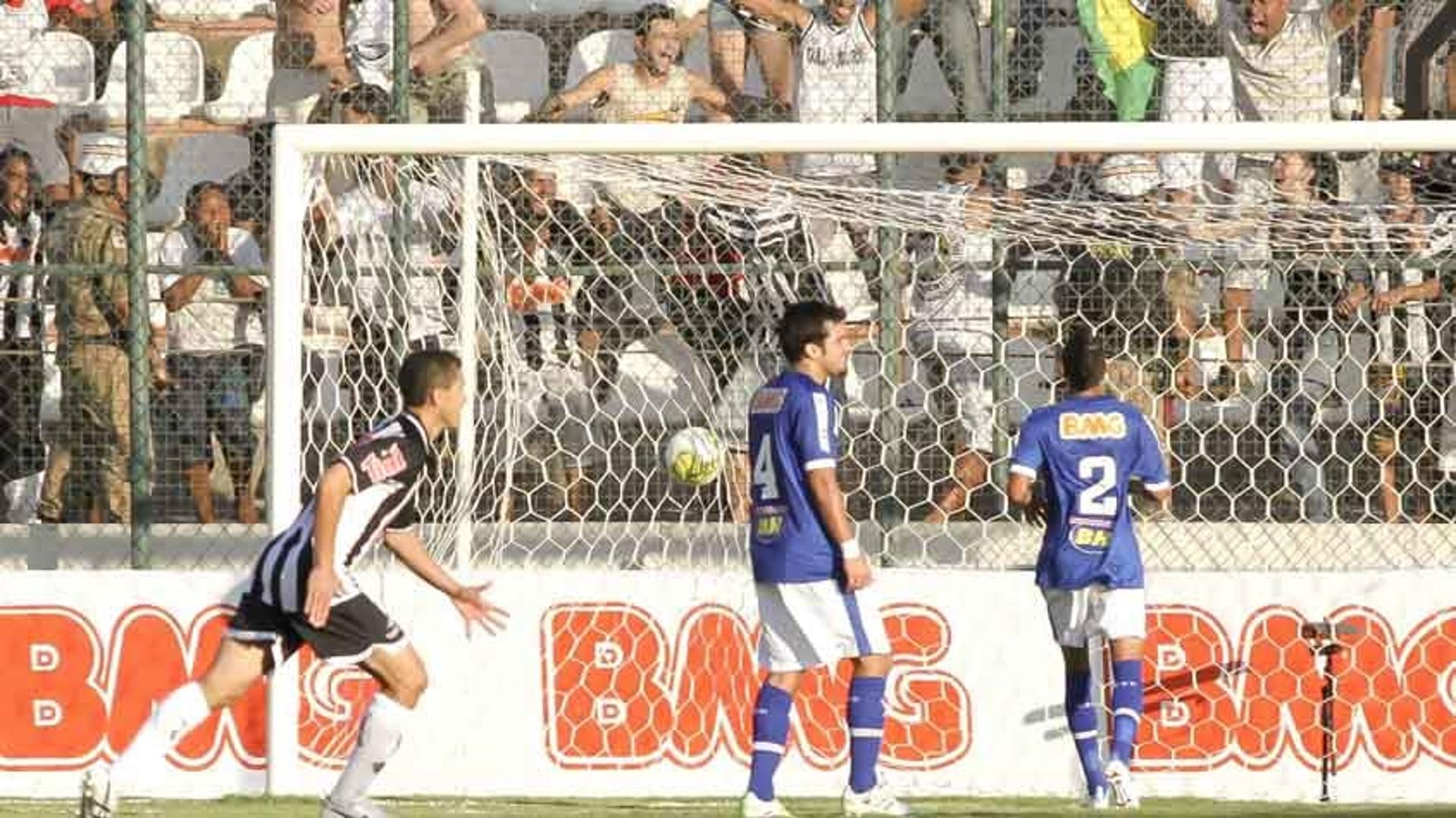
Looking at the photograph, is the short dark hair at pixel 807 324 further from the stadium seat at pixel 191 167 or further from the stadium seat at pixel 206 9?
the stadium seat at pixel 206 9

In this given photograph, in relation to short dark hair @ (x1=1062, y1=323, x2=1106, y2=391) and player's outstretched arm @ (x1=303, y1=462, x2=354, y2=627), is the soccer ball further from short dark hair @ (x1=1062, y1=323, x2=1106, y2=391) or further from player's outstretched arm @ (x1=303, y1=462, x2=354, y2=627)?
player's outstretched arm @ (x1=303, y1=462, x2=354, y2=627)

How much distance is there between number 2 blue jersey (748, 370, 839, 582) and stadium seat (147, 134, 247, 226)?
446 centimetres

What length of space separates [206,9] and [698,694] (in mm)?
4678

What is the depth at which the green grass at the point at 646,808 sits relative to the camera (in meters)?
10.5

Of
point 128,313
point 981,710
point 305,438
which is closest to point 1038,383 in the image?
point 981,710

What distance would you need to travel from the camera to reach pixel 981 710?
11.7 metres

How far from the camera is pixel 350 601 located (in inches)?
349

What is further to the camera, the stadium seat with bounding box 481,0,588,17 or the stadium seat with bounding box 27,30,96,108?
the stadium seat with bounding box 27,30,96,108

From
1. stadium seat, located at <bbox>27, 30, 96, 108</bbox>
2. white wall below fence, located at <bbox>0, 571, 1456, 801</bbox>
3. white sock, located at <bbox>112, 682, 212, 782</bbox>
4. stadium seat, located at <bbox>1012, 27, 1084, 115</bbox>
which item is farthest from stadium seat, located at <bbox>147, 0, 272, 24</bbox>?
white sock, located at <bbox>112, 682, 212, 782</bbox>

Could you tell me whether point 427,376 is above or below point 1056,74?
below

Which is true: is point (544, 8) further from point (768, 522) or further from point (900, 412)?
point (768, 522)

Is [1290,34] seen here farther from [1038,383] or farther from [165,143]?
[165,143]

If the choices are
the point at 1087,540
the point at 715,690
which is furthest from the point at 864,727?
the point at 715,690

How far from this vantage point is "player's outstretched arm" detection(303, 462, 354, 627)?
340 inches
